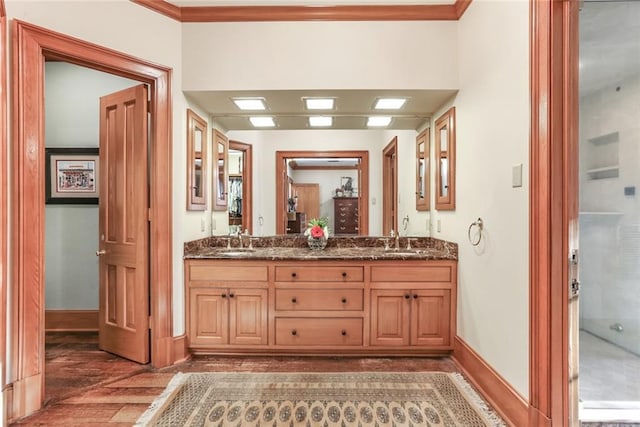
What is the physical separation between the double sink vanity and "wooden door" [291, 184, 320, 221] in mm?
631

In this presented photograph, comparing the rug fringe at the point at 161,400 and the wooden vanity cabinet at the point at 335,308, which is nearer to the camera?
the rug fringe at the point at 161,400

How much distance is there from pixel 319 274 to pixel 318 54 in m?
1.80

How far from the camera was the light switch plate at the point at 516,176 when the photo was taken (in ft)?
5.69

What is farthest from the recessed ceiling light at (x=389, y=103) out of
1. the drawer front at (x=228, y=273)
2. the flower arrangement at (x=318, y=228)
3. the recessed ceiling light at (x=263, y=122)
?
the drawer front at (x=228, y=273)

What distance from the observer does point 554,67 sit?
5.05 feet

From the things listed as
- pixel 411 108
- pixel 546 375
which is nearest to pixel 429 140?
pixel 411 108

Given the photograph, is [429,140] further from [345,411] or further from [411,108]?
[345,411]

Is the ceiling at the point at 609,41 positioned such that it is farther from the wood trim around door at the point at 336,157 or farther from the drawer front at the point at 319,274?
the drawer front at the point at 319,274

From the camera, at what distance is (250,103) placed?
285cm

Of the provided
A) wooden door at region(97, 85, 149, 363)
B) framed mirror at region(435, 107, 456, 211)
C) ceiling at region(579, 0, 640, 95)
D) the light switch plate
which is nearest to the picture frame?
wooden door at region(97, 85, 149, 363)

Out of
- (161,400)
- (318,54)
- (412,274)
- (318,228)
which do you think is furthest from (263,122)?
(161,400)

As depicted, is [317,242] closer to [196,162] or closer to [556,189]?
[196,162]

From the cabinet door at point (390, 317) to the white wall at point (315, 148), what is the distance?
726 millimetres

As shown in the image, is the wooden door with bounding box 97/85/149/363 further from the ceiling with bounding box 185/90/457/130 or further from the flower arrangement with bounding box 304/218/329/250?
the flower arrangement with bounding box 304/218/329/250
